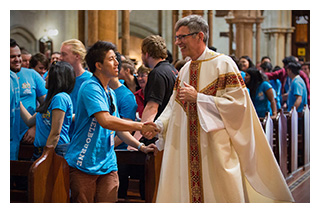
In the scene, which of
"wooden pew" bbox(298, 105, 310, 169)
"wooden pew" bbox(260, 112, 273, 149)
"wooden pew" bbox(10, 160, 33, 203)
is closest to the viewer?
"wooden pew" bbox(10, 160, 33, 203)

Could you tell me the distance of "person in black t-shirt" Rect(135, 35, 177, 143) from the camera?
4711 millimetres

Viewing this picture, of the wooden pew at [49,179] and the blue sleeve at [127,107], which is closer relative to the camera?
the wooden pew at [49,179]

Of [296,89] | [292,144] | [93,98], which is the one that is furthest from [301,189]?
[93,98]

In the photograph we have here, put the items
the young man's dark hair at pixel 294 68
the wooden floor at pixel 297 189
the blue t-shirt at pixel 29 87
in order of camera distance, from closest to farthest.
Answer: the blue t-shirt at pixel 29 87, the wooden floor at pixel 297 189, the young man's dark hair at pixel 294 68

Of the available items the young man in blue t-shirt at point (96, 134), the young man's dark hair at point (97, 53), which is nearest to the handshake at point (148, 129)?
the young man in blue t-shirt at point (96, 134)

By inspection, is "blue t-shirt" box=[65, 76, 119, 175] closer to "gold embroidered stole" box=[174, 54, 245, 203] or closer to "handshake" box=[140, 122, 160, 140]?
"handshake" box=[140, 122, 160, 140]

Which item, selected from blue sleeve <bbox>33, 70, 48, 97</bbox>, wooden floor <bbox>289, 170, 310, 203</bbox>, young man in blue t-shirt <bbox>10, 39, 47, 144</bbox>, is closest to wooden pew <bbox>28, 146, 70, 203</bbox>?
young man in blue t-shirt <bbox>10, 39, 47, 144</bbox>

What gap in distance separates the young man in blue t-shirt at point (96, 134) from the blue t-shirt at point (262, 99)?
4433 millimetres

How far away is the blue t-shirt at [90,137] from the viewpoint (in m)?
3.76

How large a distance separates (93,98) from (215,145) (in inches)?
36.8

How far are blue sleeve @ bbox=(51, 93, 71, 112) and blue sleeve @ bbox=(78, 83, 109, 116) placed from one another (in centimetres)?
Result: 61

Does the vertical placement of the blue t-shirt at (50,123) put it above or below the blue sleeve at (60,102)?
below

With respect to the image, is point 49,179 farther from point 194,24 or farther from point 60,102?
point 194,24

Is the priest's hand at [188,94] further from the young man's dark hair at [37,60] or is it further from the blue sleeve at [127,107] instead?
the young man's dark hair at [37,60]
